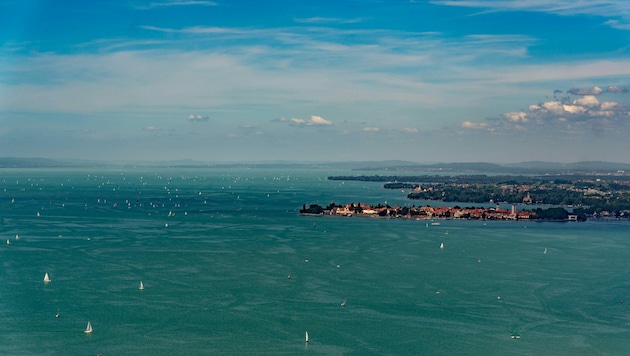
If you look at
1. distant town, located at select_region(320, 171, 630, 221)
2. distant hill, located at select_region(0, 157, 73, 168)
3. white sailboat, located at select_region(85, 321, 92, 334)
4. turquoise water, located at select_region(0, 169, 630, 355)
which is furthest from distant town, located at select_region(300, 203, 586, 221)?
distant hill, located at select_region(0, 157, 73, 168)

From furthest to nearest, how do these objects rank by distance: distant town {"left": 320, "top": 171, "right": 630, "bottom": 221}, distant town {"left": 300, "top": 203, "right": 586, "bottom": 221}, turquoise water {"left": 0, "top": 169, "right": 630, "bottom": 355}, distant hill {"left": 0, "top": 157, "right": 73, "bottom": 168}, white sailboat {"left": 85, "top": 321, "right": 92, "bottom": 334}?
1. distant hill {"left": 0, "top": 157, "right": 73, "bottom": 168}
2. distant town {"left": 320, "top": 171, "right": 630, "bottom": 221}
3. distant town {"left": 300, "top": 203, "right": 586, "bottom": 221}
4. white sailboat {"left": 85, "top": 321, "right": 92, "bottom": 334}
5. turquoise water {"left": 0, "top": 169, "right": 630, "bottom": 355}

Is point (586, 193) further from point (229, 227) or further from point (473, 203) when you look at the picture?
point (229, 227)

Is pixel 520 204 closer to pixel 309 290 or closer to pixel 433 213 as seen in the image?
pixel 433 213

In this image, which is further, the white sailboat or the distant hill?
the distant hill

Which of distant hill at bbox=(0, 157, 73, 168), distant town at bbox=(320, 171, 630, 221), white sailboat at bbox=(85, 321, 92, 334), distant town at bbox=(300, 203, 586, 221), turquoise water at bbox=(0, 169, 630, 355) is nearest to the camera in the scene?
turquoise water at bbox=(0, 169, 630, 355)

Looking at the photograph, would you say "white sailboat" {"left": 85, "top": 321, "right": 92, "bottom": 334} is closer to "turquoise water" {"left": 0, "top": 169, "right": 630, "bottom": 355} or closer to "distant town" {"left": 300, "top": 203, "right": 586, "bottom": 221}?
"turquoise water" {"left": 0, "top": 169, "right": 630, "bottom": 355}

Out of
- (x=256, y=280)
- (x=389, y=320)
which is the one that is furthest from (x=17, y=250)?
(x=389, y=320)

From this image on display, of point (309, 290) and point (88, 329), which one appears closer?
point (88, 329)

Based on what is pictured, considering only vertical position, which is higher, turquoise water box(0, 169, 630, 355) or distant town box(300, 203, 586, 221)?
distant town box(300, 203, 586, 221)

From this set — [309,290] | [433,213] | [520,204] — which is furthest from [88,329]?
[520,204]
